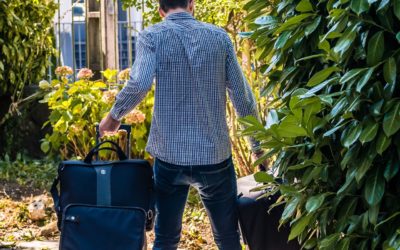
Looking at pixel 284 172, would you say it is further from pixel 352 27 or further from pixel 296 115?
pixel 352 27

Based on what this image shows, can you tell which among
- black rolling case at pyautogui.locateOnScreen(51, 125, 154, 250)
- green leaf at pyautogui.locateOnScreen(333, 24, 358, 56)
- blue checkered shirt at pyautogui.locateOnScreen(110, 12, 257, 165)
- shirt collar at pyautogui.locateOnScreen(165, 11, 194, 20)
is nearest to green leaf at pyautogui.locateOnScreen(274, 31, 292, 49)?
green leaf at pyautogui.locateOnScreen(333, 24, 358, 56)

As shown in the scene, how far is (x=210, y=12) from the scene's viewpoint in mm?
6488

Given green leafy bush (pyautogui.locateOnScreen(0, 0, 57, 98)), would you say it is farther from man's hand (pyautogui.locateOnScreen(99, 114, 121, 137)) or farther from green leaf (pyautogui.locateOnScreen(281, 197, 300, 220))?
green leaf (pyautogui.locateOnScreen(281, 197, 300, 220))

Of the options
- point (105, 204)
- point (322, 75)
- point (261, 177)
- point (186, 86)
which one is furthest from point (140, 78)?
point (322, 75)

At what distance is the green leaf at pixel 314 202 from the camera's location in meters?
2.82

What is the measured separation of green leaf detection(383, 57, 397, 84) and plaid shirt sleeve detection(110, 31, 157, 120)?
5.05 ft

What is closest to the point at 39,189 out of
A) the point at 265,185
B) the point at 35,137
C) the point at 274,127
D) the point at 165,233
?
the point at 35,137

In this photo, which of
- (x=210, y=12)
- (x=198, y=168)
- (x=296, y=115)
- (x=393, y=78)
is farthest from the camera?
(x=210, y=12)

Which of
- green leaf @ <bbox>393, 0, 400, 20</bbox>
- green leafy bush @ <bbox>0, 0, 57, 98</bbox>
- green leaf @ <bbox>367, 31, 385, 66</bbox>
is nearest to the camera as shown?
green leaf @ <bbox>393, 0, 400, 20</bbox>

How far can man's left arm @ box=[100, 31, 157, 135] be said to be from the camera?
3.90 m

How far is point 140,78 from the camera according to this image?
3895mm

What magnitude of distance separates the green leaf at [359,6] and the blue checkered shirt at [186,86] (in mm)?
1448

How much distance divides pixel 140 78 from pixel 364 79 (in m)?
1.53

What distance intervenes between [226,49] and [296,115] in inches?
47.5
